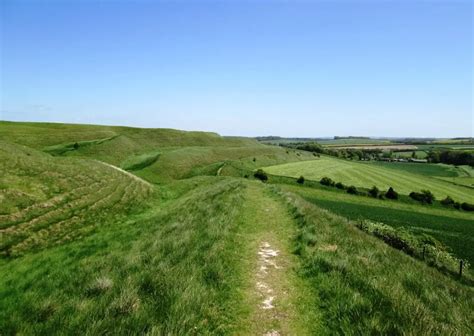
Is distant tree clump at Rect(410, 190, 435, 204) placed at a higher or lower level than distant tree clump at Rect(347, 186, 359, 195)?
lower

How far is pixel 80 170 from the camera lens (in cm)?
3075

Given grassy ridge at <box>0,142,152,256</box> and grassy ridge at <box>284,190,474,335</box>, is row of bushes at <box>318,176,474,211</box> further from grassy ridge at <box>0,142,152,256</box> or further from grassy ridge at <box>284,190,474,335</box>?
grassy ridge at <box>284,190,474,335</box>

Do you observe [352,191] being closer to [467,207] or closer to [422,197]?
[422,197]

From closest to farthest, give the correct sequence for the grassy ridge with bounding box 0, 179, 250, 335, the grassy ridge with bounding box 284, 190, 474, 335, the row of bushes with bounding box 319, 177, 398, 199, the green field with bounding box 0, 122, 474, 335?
the grassy ridge with bounding box 0, 179, 250, 335 → the grassy ridge with bounding box 284, 190, 474, 335 → the green field with bounding box 0, 122, 474, 335 → the row of bushes with bounding box 319, 177, 398, 199

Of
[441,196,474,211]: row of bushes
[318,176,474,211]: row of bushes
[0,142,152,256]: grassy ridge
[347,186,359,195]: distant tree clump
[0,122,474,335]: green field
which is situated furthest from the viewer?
[347,186,359,195]: distant tree clump

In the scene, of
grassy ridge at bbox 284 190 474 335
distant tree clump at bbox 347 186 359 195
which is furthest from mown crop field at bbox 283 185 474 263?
grassy ridge at bbox 284 190 474 335

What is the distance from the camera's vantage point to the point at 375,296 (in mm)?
7195

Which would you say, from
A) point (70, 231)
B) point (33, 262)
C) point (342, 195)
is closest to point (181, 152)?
point (342, 195)

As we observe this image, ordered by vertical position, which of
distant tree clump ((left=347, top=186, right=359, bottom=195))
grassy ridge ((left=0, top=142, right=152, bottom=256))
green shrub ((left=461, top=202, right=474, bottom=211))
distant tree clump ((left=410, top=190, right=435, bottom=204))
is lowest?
green shrub ((left=461, top=202, right=474, bottom=211))

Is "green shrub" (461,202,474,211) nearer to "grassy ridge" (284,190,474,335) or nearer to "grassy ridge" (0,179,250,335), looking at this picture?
"grassy ridge" (284,190,474,335)

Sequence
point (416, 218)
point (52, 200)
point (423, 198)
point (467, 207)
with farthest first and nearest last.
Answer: point (423, 198) → point (467, 207) → point (416, 218) → point (52, 200)

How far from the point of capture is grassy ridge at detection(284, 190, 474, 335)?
6.00m

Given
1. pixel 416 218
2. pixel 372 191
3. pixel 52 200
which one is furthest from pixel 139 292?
pixel 372 191

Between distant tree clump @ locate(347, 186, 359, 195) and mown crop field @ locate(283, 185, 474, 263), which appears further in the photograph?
distant tree clump @ locate(347, 186, 359, 195)
